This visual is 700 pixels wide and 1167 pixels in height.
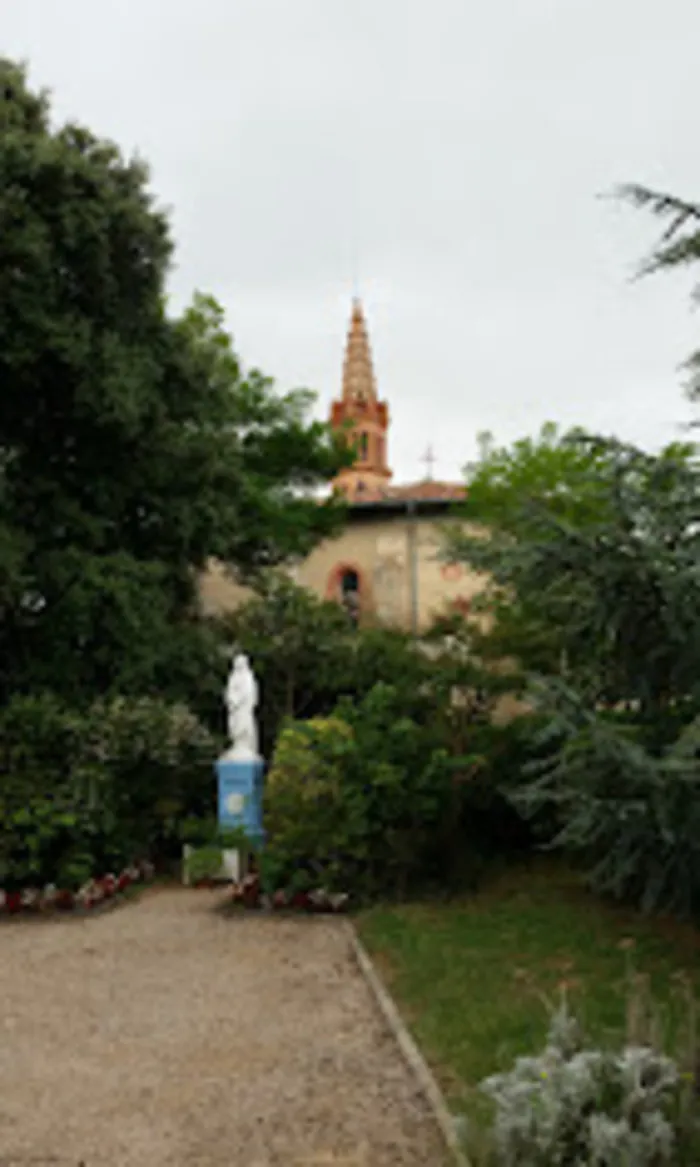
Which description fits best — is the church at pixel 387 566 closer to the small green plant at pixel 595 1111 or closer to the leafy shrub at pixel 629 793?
the leafy shrub at pixel 629 793

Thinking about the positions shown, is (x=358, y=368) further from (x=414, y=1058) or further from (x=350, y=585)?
(x=414, y=1058)

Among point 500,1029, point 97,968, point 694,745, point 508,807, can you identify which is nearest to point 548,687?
point 694,745

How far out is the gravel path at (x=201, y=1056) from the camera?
4.14 m

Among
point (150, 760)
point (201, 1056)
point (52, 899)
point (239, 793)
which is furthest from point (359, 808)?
point (201, 1056)

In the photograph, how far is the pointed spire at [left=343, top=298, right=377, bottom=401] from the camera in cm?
5906

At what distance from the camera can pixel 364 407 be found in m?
57.9

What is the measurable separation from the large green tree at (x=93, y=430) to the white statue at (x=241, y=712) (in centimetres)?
91

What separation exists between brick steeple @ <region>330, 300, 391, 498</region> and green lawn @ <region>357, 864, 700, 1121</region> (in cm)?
4536

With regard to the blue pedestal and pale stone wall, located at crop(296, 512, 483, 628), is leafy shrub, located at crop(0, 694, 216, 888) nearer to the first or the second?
the blue pedestal

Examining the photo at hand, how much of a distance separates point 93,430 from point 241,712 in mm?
4107

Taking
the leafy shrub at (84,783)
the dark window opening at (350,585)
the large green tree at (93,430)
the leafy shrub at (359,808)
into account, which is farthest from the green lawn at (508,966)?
the dark window opening at (350,585)

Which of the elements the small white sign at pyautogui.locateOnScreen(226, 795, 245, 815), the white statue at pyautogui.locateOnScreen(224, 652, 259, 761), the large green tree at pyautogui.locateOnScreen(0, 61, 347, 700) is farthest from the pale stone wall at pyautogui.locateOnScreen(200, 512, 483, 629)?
the small white sign at pyautogui.locateOnScreen(226, 795, 245, 815)

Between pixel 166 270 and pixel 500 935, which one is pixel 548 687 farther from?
pixel 166 270

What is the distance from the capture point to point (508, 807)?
11250 millimetres
